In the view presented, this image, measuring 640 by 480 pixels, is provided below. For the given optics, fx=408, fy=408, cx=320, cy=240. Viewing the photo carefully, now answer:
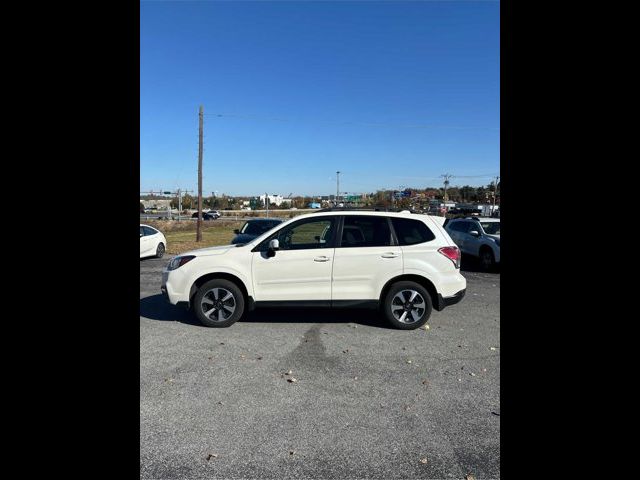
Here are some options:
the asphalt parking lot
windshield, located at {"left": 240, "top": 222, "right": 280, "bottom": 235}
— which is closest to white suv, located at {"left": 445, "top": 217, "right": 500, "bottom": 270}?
the asphalt parking lot

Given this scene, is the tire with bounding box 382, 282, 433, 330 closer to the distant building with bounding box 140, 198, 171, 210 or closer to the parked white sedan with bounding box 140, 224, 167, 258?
the parked white sedan with bounding box 140, 224, 167, 258

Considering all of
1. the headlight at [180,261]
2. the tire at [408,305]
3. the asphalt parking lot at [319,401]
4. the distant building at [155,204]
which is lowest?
the asphalt parking lot at [319,401]

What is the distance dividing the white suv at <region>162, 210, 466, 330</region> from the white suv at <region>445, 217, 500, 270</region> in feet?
20.2

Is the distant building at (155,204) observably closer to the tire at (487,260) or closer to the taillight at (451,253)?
the tire at (487,260)

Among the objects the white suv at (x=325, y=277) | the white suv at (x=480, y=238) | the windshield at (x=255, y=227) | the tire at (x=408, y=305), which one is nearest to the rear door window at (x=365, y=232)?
the white suv at (x=325, y=277)

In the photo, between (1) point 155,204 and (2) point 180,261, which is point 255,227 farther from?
(1) point 155,204

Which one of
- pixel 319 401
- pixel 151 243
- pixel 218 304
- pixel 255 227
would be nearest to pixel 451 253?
pixel 319 401

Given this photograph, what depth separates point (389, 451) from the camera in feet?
9.83

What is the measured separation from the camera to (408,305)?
6184mm

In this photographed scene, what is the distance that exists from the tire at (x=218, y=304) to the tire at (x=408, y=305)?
7.41 feet

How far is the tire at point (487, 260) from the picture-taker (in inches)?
477
